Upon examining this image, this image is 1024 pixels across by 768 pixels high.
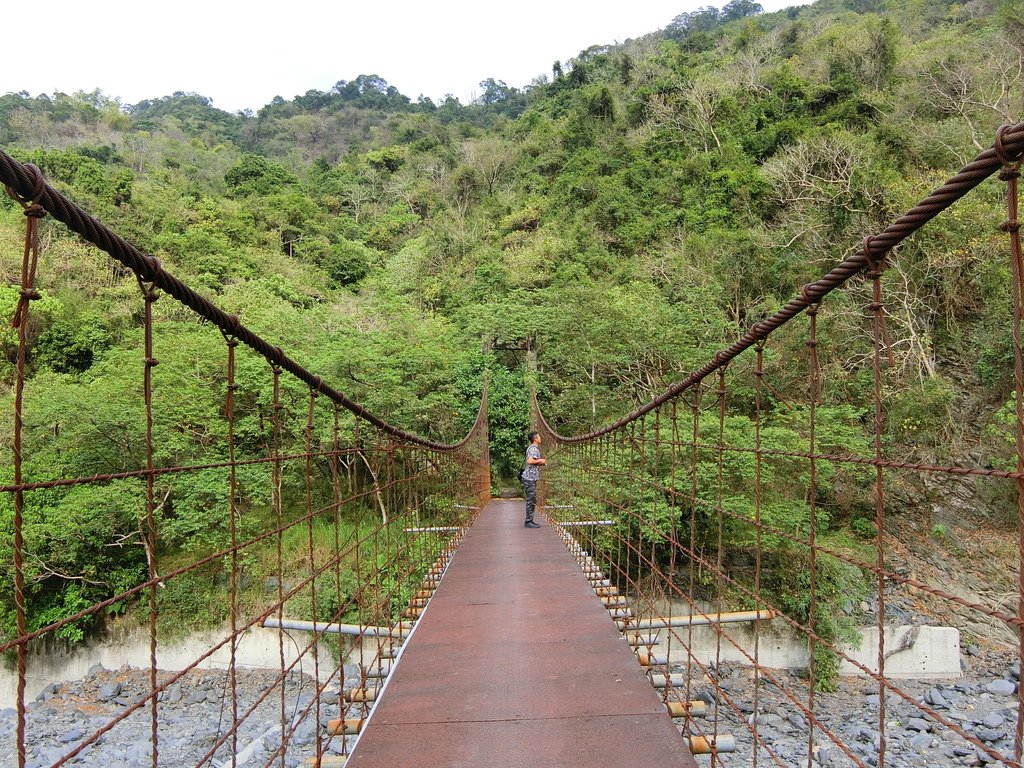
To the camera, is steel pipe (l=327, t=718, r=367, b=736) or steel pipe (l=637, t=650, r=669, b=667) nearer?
steel pipe (l=327, t=718, r=367, b=736)

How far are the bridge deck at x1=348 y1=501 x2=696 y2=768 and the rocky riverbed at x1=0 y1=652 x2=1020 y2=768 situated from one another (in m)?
3.29

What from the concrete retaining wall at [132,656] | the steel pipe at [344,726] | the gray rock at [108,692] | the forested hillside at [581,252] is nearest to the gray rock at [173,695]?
the concrete retaining wall at [132,656]

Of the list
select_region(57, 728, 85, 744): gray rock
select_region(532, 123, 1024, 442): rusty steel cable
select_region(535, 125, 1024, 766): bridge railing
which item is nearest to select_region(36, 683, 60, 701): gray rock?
select_region(57, 728, 85, 744): gray rock

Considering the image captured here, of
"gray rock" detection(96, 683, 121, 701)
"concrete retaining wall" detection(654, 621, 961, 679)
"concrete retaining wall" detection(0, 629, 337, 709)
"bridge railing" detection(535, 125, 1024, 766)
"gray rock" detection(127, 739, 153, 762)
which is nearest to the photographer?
"bridge railing" detection(535, 125, 1024, 766)

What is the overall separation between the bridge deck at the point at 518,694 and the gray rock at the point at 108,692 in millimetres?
6424

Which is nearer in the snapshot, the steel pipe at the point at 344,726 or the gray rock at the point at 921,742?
the steel pipe at the point at 344,726

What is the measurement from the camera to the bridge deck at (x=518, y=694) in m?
1.14

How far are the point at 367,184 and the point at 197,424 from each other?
587 inches

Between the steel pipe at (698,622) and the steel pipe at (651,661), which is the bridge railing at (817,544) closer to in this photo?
the steel pipe at (698,622)

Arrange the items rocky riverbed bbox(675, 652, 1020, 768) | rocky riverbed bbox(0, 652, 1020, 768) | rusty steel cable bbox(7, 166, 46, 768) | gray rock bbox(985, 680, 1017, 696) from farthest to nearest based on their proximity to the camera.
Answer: gray rock bbox(985, 680, 1017, 696)
rocky riverbed bbox(0, 652, 1020, 768)
rocky riverbed bbox(675, 652, 1020, 768)
rusty steel cable bbox(7, 166, 46, 768)

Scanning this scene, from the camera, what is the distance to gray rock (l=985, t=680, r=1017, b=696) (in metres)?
5.26

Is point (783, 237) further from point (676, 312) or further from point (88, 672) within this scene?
point (88, 672)

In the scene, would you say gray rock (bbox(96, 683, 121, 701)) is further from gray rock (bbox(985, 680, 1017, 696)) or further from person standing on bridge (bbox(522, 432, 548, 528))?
gray rock (bbox(985, 680, 1017, 696))

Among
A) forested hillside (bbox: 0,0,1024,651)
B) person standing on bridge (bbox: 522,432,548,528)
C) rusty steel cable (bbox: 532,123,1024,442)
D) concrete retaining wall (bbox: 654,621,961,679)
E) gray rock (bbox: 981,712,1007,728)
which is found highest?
forested hillside (bbox: 0,0,1024,651)
